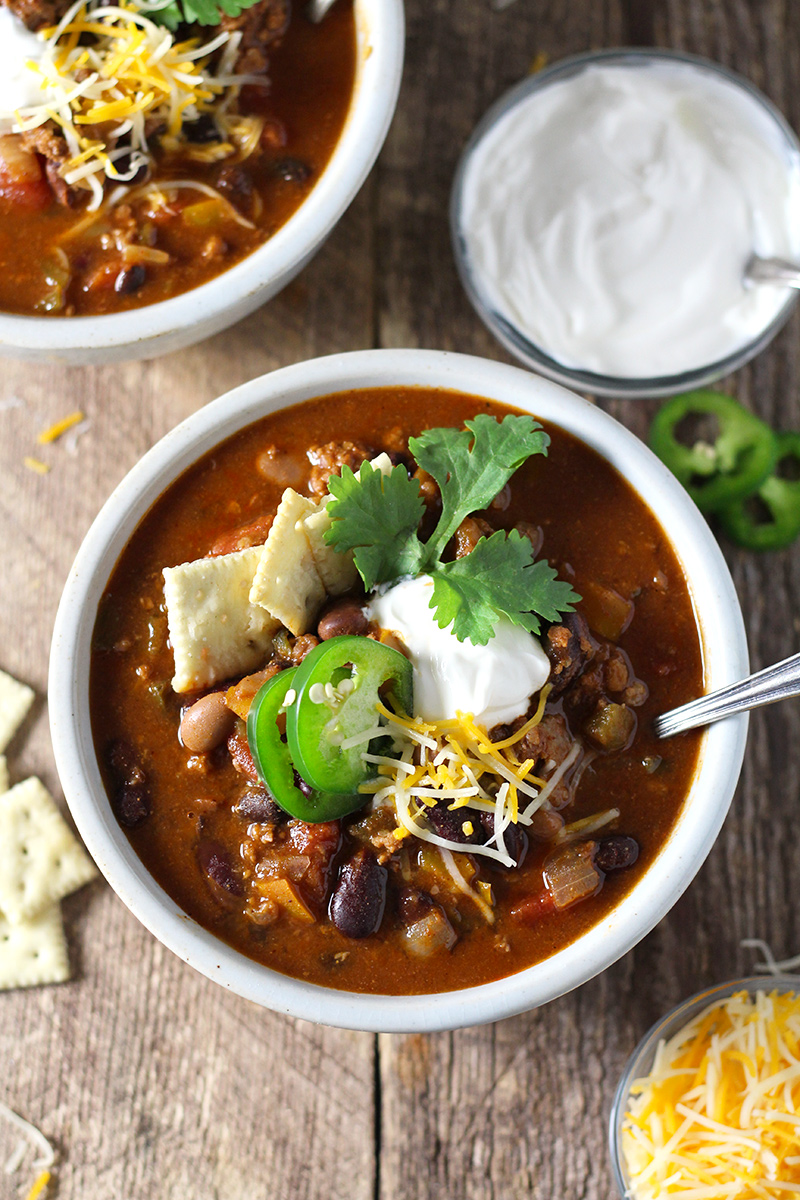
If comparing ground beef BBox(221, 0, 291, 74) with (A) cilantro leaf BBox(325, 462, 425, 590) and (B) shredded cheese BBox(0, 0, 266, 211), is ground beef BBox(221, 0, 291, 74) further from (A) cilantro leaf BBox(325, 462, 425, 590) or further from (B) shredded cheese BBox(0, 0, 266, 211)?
(A) cilantro leaf BBox(325, 462, 425, 590)

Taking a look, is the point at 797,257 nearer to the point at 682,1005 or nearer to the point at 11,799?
the point at 682,1005

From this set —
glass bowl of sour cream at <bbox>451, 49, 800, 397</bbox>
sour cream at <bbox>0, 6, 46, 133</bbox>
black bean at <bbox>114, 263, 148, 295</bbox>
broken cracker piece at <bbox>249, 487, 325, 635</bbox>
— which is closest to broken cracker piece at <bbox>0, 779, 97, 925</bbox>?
broken cracker piece at <bbox>249, 487, 325, 635</bbox>

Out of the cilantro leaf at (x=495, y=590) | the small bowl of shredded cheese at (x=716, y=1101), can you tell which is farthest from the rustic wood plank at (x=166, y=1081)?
the cilantro leaf at (x=495, y=590)

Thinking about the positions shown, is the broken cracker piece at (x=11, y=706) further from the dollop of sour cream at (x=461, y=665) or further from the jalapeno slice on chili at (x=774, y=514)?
the jalapeno slice on chili at (x=774, y=514)

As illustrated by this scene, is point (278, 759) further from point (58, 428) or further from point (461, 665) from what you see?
point (58, 428)

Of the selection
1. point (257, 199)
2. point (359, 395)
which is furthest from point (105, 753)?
point (257, 199)

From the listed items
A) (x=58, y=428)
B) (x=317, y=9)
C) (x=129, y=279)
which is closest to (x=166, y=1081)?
(x=58, y=428)
